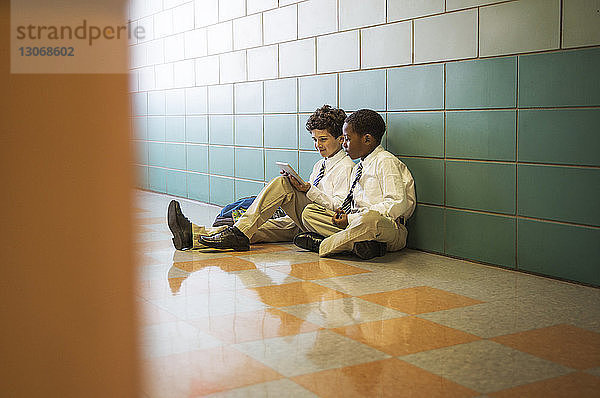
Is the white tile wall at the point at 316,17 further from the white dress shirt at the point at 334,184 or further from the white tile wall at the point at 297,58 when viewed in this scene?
the white dress shirt at the point at 334,184

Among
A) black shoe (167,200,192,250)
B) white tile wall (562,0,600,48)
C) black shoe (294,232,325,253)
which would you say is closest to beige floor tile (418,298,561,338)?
white tile wall (562,0,600,48)

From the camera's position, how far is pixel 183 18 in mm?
7105

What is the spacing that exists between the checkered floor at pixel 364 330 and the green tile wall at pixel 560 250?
9cm

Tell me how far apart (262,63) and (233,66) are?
1.77 ft

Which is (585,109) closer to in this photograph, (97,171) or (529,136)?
(529,136)

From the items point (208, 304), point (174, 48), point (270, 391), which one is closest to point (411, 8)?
point (208, 304)

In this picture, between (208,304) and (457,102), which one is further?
(457,102)

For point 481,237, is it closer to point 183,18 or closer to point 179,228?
point 179,228

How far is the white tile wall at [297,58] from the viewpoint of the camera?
5.07 m

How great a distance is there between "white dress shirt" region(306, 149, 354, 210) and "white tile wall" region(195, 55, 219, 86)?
2.45m

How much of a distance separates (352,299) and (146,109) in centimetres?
592

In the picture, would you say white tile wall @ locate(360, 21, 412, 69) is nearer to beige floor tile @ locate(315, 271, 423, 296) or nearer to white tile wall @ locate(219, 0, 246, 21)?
beige floor tile @ locate(315, 271, 423, 296)

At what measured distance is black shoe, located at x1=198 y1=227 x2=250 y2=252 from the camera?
13.8 feet

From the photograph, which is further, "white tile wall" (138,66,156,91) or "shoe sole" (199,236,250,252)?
"white tile wall" (138,66,156,91)
